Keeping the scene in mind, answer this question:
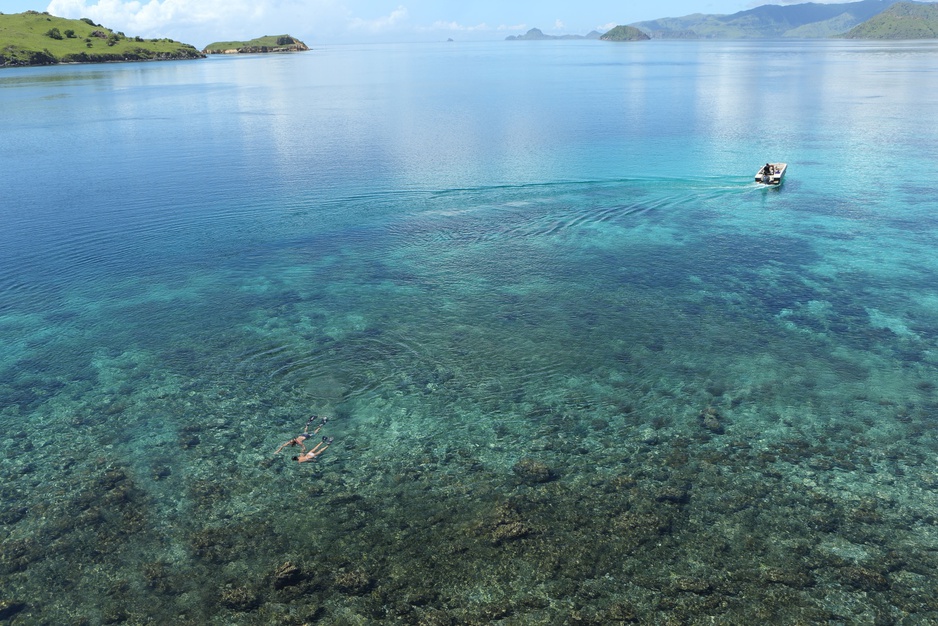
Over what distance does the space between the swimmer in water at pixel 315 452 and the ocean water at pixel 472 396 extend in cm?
33

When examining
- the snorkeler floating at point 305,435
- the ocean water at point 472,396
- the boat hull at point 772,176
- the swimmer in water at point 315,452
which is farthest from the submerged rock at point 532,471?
the boat hull at point 772,176

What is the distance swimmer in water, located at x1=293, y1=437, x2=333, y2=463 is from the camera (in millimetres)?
27422

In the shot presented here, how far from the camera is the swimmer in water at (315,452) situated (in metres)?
27.4

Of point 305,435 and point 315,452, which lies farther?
point 305,435

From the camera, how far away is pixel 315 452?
27.8m

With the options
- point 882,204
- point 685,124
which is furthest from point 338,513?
point 685,124

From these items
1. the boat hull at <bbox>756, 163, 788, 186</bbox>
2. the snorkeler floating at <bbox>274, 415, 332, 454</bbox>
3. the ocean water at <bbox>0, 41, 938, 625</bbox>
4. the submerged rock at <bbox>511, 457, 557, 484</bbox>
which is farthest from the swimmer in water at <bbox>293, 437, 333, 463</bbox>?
the boat hull at <bbox>756, 163, 788, 186</bbox>

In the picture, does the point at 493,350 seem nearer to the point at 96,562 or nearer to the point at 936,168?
the point at 96,562

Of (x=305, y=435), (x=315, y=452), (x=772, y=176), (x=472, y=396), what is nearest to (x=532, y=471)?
(x=472, y=396)

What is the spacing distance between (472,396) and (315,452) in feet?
29.5

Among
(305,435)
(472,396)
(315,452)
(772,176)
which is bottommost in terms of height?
(315,452)

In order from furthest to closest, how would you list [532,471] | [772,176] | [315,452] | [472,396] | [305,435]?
[772,176]
[472,396]
[305,435]
[315,452]
[532,471]

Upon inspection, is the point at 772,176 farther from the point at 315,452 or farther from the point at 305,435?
the point at 315,452

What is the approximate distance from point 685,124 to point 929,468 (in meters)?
91.9
